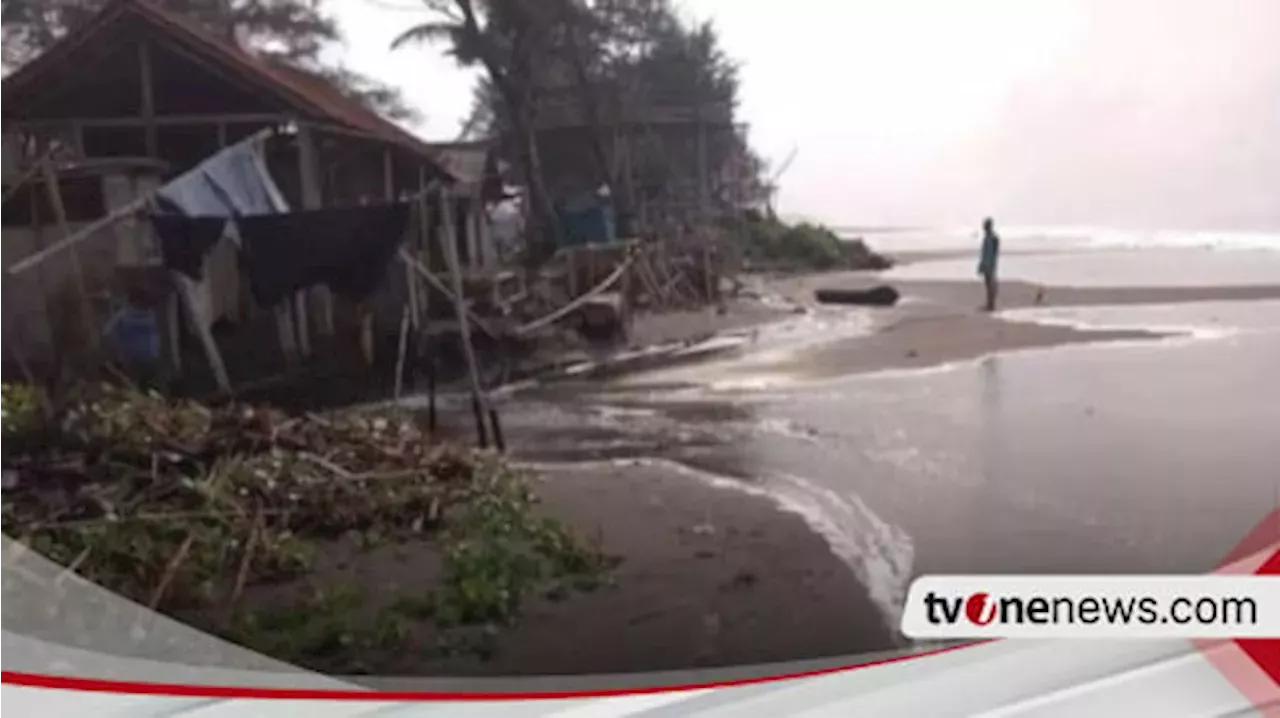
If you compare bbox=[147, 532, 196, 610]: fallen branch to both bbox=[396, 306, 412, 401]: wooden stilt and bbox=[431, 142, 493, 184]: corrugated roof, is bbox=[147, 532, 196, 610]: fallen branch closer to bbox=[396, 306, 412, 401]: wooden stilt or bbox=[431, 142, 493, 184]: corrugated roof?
bbox=[396, 306, 412, 401]: wooden stilt

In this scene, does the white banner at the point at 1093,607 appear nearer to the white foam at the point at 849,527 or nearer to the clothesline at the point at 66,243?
the white foam at the point at 849,527

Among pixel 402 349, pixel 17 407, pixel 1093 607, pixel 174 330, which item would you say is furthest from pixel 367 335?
pixel 1093 607

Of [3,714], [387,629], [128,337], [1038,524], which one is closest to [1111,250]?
[1038,524]

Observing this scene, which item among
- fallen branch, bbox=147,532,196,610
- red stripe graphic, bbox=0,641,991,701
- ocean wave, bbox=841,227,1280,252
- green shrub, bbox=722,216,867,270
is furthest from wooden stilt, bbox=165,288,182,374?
ocean wave, bbox=841,227,1280,252

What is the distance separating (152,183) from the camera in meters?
0.79

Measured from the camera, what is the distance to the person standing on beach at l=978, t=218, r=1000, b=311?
107 cm

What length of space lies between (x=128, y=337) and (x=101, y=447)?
79mm

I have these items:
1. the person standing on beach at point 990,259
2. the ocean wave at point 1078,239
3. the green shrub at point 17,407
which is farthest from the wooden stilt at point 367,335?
the person standing on beach at point 990,259

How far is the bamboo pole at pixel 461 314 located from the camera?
876mm

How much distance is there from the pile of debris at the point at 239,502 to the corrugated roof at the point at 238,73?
0.22 meters

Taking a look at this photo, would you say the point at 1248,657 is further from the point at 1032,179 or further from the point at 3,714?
the point at 3,714

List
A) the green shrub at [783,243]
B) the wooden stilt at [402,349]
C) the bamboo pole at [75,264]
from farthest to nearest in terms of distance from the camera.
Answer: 1. the green shrub at [783,243]
2. the wooden stilt at [402,349]
3. the bamboo pole at [75,264]

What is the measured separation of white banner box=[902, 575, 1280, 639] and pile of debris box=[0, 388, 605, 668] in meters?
0.29

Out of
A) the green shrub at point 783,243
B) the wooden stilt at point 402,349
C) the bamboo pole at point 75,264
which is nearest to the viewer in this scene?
the bamboo pole at point 75,264
